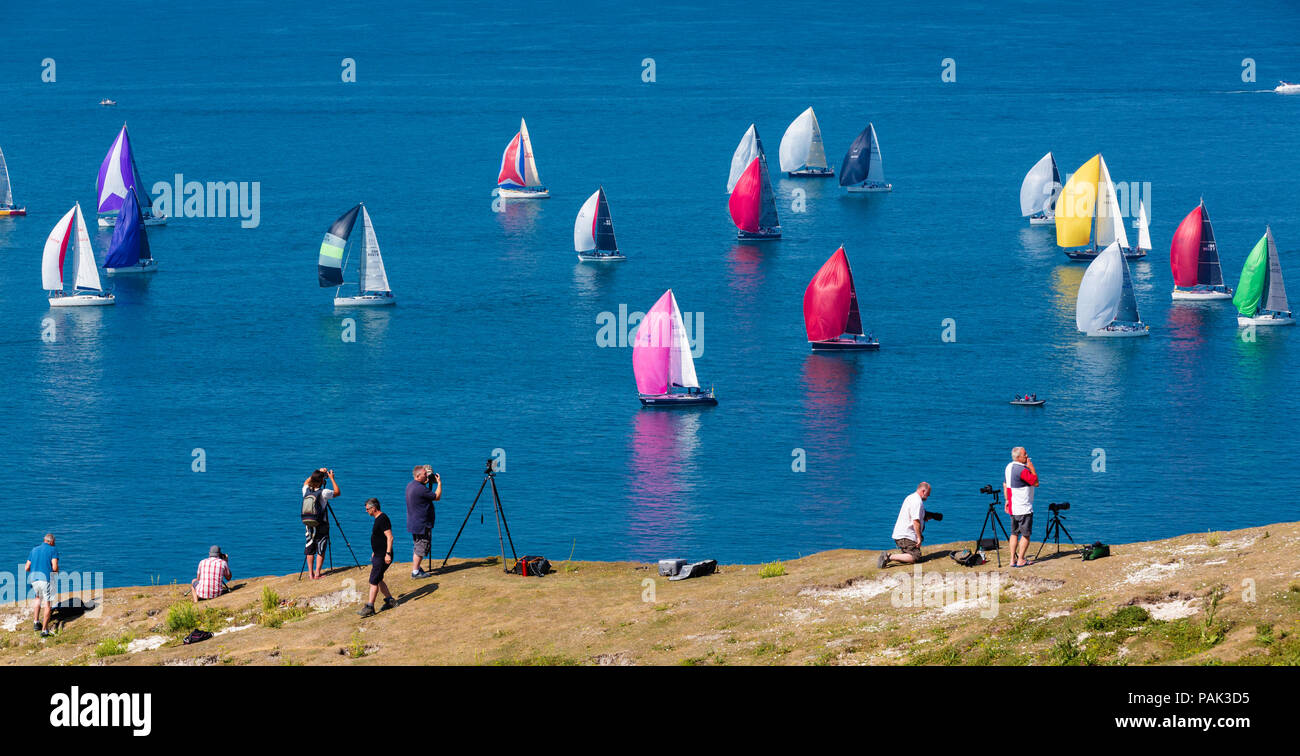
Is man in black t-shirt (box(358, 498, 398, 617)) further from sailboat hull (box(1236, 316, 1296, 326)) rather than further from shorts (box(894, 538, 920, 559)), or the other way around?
sailboat hull (box(1236, 316, 1296, 326))

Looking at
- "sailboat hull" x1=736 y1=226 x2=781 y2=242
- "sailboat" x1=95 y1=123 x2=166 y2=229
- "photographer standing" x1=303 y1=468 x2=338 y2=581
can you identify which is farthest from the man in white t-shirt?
"sailboat" x1=95 y1=123 x2=166 y2=229

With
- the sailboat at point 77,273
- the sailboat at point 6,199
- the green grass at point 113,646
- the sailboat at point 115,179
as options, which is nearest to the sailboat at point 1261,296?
the sailboat at point 77,273

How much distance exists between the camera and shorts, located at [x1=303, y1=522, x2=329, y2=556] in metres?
44.9

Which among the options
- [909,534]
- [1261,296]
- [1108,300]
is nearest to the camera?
[909,534]

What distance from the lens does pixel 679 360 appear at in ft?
383

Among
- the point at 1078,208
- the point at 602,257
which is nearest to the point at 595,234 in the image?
the point at 602,257

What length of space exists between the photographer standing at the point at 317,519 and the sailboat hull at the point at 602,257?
120859 millimetres

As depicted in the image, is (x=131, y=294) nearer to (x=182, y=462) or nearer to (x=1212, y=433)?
(x=182, y=462)

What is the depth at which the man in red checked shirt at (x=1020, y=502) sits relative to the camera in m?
40.2

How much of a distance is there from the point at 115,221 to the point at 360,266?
45224mm

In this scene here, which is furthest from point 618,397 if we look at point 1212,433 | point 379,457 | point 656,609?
point 656,609

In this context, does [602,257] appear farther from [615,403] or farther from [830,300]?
[615,403]

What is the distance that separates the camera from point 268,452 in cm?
10938
